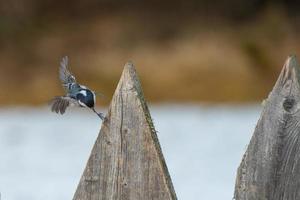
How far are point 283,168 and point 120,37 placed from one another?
1143 cm

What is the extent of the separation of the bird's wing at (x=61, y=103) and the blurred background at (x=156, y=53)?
561 cm

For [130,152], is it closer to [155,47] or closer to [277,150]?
[277,150]

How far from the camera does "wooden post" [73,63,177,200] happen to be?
94.0 inches

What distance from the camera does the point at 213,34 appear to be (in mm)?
13531

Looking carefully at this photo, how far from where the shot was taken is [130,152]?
241cm

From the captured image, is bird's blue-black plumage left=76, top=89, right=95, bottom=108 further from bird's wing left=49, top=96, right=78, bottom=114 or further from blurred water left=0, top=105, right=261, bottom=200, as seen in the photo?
blurred water left=0, top=105, right=261, bottom=200

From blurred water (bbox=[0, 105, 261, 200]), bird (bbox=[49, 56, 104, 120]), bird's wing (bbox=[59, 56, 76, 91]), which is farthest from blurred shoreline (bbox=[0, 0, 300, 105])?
bird (bbox=[49, 56, 104, 120])

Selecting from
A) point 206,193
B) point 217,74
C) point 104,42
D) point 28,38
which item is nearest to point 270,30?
point 217,74

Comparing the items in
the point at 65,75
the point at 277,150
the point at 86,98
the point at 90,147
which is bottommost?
the point at 277,150

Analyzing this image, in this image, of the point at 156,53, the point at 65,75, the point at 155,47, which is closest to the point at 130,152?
the point at 65,75

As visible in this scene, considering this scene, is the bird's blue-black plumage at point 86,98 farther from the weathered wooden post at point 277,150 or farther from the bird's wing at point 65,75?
the weathered wooden post at point 277,150

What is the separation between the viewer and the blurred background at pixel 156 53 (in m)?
9.19

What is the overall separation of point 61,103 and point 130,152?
0.84 feet

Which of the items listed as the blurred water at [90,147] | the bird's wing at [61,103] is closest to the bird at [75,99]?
the bird's wing at [61,103]
